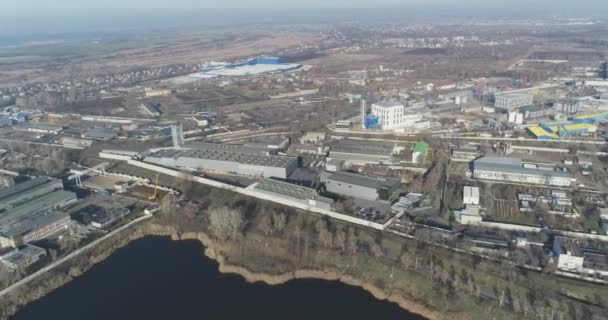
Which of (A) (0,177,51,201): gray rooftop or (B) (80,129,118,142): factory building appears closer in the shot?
(A) (0,177,51,201): gray rooftop

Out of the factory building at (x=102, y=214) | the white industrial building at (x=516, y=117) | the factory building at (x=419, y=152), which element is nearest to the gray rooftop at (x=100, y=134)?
the factory building at (x=102, y=214)

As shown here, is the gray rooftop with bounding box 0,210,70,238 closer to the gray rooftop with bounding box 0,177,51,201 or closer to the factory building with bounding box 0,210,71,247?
the factory building with bounding box 0,210,71,247

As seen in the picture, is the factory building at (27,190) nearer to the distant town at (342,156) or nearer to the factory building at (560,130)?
the distant town at (342,156)

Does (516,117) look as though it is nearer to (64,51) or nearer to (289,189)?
(289,189)

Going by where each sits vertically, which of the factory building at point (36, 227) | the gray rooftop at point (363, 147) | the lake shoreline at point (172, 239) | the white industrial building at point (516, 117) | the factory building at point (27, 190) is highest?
the white industrial building at point (516, 117)

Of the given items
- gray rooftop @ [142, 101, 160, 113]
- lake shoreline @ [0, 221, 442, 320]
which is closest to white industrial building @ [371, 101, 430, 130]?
lake shoreline @ [0, 221, 442, 320]

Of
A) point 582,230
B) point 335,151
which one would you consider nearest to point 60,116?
point 335,151

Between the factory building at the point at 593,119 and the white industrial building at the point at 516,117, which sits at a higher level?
the white industrial building at the point at 516,117

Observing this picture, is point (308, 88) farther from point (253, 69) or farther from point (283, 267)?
point (283, 267)
